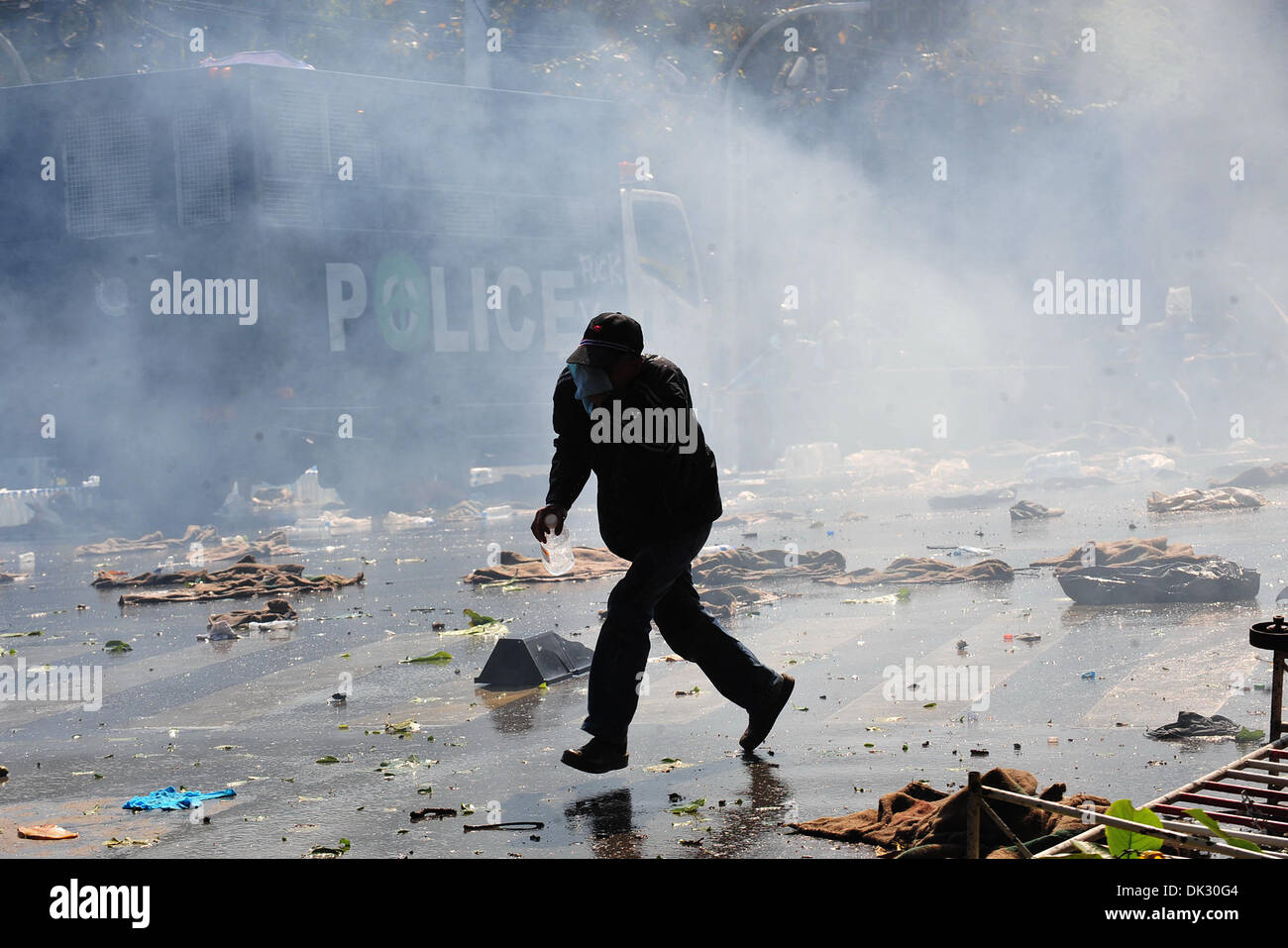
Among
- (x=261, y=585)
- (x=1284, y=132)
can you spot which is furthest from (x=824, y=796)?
(x=1284, y=132)

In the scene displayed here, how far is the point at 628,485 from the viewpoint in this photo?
189 inches

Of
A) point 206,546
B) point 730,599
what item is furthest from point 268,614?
point 206,546

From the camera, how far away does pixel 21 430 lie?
20531 mm

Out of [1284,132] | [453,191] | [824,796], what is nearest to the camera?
[824,796]

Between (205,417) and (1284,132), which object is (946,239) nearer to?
(1284,132)

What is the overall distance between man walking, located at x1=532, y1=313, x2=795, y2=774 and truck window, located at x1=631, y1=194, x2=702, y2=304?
769 inches

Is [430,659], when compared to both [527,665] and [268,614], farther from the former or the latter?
[268,614]

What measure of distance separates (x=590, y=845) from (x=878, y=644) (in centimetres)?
390

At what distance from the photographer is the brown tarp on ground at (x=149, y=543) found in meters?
16.9

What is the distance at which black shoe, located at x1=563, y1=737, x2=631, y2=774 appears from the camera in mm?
4625

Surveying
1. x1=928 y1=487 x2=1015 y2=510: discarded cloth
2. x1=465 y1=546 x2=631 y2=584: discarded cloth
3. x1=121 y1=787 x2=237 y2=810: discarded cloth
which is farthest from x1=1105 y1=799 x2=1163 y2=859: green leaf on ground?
x1=928 y1=487 x2=1015 y2=510: discarded cloth

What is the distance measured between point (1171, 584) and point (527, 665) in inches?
173

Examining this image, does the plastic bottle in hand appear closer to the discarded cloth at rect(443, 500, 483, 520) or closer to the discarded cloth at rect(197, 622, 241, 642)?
the discarded cloth at rect(197, 622, 241, 642)

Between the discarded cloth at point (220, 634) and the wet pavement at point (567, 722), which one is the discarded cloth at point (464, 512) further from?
the discarded cloth at point (220, 634)
